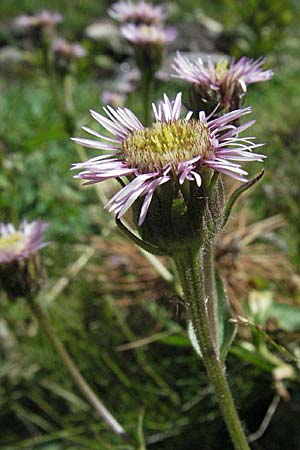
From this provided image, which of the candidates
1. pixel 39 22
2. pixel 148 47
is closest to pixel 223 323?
pixel 148 47

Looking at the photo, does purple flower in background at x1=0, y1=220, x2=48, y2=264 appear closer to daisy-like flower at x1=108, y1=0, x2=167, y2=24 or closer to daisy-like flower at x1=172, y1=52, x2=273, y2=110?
daisy-like flower at x1=172, y1=52, x2=273, y2=110

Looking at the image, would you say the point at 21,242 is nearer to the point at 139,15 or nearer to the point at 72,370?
the point at 72,370

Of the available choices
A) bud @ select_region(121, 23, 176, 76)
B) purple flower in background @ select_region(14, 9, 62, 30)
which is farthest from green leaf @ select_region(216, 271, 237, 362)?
purple flower in background @ select_region(14, 9, 62, 30)

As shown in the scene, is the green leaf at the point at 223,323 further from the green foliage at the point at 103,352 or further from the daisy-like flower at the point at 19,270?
the daisy-like flower at the point at 19,270

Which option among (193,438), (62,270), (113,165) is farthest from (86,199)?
(113,165)

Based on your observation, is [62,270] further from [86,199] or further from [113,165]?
[113,165]

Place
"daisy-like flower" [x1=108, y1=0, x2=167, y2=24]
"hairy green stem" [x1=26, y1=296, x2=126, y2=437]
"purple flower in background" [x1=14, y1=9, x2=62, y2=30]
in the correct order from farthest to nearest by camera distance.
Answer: "purple flower in background" [x1=14, y1=9, x2=62, y2=30]
"daisy-like flower" [x1=108, y1=0, x2=167, y2=24]
"hairy green stem" [x1=26, y1=296, x2=126, y2=437]
